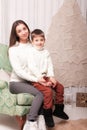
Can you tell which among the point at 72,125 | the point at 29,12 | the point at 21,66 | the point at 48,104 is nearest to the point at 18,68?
the point at 21,66

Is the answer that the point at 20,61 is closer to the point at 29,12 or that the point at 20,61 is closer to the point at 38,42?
the point at 38,42

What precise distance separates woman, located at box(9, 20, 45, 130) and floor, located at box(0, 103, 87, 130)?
15.1 inches

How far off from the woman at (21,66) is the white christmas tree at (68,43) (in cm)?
59

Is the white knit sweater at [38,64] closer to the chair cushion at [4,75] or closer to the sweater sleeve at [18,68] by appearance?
the sweater sleeve at [18,68]

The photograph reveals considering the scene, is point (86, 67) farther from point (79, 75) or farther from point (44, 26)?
point (44, 26)

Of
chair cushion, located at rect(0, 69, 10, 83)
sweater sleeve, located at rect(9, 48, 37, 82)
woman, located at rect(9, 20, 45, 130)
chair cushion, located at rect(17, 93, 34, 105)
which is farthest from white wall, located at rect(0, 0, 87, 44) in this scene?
chair cushion, located at rect(17, 93, 34, 105)

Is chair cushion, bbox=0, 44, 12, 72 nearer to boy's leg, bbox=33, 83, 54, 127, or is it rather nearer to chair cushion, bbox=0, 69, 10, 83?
chair cushion, bbox=0, 69, 10, 83

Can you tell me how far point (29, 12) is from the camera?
3.73 m

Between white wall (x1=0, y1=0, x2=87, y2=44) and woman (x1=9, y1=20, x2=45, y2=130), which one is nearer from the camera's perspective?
woman (x1=9, y1=20, x2=45, y2=130)

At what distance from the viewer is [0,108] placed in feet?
9.76

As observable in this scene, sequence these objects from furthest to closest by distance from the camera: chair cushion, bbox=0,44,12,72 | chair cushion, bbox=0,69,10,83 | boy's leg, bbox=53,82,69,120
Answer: chair cushion, bbox=0,69,10,83 < chair cushion, bbox=0,44,12,72 < boy's leg, bbox=53,82,69,120

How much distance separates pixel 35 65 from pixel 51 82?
23cm

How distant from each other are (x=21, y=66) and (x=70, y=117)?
953 mm

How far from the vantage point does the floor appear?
10.5 ft
